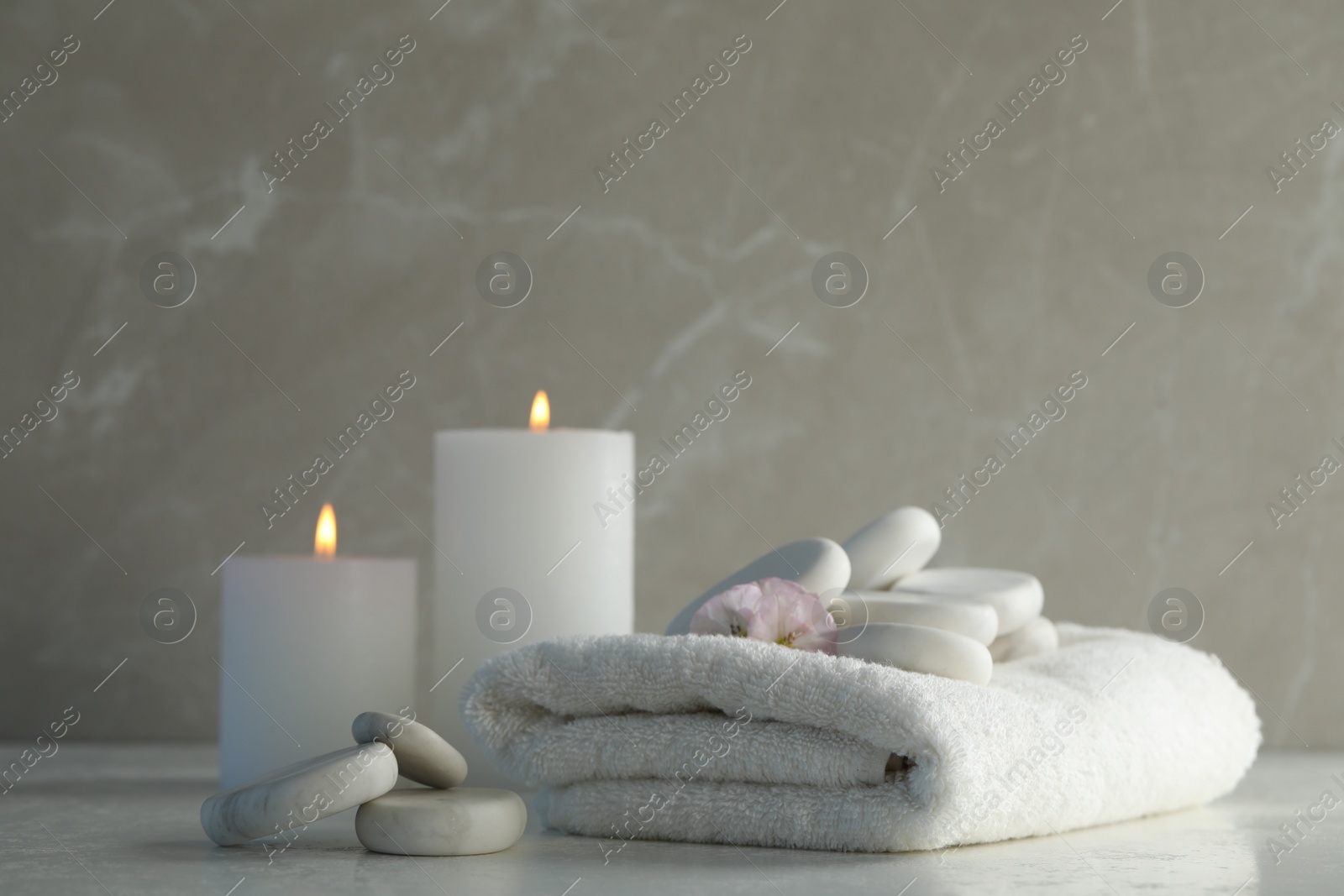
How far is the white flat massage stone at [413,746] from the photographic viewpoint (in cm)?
67

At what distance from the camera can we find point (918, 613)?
79 centimetres

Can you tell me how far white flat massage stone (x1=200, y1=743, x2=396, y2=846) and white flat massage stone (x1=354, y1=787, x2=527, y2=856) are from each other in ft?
0.06

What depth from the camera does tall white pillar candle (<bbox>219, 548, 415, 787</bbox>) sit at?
833 mm

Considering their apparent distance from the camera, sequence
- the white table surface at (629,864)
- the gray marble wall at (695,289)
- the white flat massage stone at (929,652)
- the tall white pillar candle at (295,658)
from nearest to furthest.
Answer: the white table surface at (629,864), the white flat massage stone at (929,652), the tall white pillar candle at (295,658), the gray marble wall at (695,289)

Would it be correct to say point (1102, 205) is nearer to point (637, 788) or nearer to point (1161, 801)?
point (1161, 801)

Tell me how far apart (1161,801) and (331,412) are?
79 cm

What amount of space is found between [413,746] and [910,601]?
0.32m

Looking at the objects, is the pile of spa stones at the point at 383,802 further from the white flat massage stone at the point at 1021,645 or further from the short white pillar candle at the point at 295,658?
the white flat massage stone at the point at 1021,645

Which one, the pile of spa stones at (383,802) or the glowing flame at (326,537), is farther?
the glowing flame at (326,537)

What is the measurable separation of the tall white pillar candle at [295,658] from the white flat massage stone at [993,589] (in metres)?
0.37

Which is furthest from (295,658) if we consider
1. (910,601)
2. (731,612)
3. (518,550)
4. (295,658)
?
(910,601)

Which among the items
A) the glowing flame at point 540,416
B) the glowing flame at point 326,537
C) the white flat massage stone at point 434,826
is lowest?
the white flat massage stone at point 434,826

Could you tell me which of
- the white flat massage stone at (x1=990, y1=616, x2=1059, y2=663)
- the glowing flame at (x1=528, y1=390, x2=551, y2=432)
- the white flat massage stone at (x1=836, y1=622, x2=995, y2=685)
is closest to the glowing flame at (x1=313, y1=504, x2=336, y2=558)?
the glowing flame at (x1=528, y1=390, x2=551, y2=432)

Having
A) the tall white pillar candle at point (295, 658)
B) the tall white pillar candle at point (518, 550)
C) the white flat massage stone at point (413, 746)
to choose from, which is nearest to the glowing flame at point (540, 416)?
the tall white pillar candle at point (518, 550)
